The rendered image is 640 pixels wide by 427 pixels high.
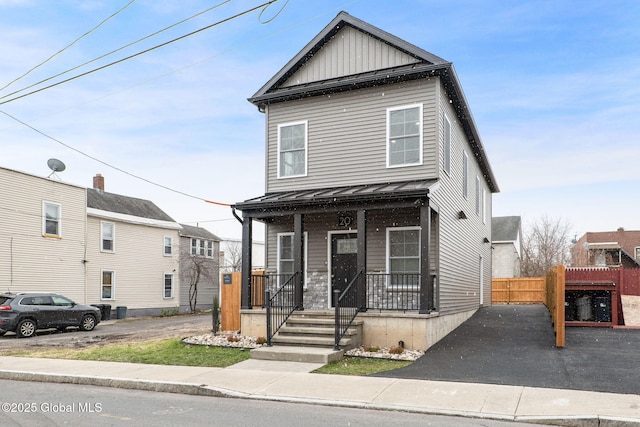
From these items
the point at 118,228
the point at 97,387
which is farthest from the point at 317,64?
the point at 118,228

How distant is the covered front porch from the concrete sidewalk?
255 cm

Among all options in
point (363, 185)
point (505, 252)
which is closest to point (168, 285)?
point (363, 185)

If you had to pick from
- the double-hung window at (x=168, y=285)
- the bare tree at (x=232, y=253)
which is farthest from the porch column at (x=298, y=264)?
the bare tree at (x=232, y=253)

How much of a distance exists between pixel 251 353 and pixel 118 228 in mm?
20888

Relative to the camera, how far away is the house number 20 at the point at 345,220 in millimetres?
15117

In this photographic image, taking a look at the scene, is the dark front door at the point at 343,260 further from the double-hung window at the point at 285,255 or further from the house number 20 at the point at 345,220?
the double-hung window at the point at 285,255

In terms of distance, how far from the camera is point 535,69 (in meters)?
18.4

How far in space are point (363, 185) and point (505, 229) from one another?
3208 cm

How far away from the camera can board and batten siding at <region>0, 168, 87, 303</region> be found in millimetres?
23078

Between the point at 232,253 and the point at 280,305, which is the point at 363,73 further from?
the point at 232,253

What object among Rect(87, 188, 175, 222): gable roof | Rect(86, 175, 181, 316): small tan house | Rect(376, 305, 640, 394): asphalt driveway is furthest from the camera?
Rect(87, 188, 175, 222): gable roof

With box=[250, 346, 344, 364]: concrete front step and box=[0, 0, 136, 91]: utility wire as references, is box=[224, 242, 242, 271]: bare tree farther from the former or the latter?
box=[250, 346, 344, 364]: concrete front step

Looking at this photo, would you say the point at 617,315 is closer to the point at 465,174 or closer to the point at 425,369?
the point at 465,174

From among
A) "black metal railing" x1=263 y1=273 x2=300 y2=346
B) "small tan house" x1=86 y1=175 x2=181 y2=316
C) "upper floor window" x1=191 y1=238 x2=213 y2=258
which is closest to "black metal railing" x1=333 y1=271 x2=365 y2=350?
"black metal railing" x1=263 y1=273 x2=300 y2=346
